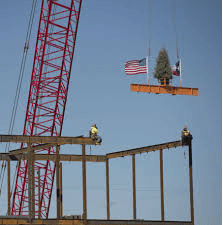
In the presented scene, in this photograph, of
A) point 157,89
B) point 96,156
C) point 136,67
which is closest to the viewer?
point 157,89

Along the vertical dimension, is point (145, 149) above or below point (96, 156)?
above

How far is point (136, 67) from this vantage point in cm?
8444

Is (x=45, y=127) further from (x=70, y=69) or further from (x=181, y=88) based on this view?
(x=181, y=88)

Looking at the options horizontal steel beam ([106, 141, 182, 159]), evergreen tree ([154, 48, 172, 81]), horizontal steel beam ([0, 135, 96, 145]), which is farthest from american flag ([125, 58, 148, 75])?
horizontal steel beam ([0, 135, 96, 145])

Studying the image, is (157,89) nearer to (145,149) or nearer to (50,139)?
(145,149)

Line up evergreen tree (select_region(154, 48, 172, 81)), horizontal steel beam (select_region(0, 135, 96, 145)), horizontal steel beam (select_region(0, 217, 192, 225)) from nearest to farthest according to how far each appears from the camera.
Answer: horizontal steel beam (select_region(0, 217, 192, 225)) < horizontal steel beam (select_region(0, 135, 96, 145)) < evergreen tree (select_region(154, 48, 172, 81))

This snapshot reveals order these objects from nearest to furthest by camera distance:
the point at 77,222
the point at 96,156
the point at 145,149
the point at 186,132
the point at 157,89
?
the point at 77,222 → the point at 157,89 → the point at 186,132 → the point at 145,149 → the point at 96,156

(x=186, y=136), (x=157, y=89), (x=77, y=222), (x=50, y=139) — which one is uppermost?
(x=157, y=89)

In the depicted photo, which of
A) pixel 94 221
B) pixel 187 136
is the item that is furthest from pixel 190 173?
pixel 94 221

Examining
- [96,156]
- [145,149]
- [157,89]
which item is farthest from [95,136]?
[96,156]

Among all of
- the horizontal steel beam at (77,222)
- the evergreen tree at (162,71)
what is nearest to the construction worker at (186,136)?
the evergreen tree at (162,71)

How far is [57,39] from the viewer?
107 metres

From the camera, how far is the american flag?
3312 inches

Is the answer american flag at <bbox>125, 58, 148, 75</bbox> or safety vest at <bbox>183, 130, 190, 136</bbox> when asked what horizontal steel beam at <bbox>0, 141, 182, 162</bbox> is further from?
american flag at <bbox>125, 58, 148, 75</bbox>
